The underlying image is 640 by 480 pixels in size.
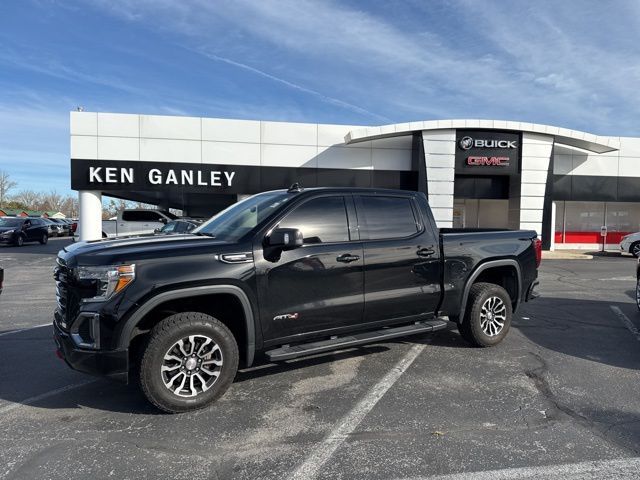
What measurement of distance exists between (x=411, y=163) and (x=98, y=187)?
42.9 feet

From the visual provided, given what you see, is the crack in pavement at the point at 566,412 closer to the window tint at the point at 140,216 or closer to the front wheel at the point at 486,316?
the front wheel at the point at 486,316

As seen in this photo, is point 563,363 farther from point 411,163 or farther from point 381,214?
point 411,163

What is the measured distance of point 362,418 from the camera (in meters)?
A: 3.87

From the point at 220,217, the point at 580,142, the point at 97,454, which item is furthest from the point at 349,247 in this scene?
the point at 580,142

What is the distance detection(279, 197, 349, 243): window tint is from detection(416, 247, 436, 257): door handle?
0.94 m

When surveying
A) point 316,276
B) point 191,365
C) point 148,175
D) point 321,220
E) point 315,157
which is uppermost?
point 315,157

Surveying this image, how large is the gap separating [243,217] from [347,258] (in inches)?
45.3

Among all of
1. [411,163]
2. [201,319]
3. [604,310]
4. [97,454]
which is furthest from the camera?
[411,163]

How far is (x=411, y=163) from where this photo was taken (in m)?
20.2

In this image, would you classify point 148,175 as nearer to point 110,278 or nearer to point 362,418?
point 110,278

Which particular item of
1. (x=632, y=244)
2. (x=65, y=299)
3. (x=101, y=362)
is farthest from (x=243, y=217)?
(x=632, y=244)

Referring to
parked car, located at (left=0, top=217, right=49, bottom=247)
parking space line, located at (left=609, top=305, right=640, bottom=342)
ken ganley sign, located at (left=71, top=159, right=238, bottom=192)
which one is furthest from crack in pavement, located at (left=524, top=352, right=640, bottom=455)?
parked car, located at (left=0, top=217, right=49, bottom=247)

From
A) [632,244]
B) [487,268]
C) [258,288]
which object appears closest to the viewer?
[258,288]

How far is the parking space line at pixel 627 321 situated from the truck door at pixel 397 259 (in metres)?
3.51
